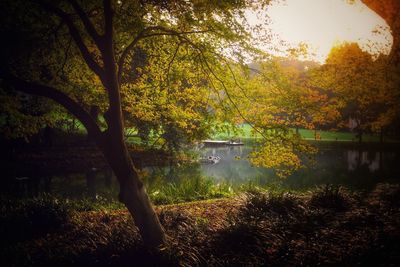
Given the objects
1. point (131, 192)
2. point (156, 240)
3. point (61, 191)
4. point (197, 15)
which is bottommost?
point (61, 191)

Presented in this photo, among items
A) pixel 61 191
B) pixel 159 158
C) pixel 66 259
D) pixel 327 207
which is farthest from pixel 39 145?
pixel 327 207

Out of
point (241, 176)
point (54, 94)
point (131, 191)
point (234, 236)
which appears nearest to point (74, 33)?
point (54, 94)

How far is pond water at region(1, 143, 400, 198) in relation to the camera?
19.0m

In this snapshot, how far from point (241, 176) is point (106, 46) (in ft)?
74.7

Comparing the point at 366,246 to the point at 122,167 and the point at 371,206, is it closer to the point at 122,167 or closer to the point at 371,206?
the point at 371,206

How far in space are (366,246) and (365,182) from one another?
14509mm

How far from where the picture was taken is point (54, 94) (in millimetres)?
6883

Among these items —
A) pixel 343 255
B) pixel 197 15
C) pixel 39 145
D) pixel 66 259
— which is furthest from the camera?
pixel 39 145

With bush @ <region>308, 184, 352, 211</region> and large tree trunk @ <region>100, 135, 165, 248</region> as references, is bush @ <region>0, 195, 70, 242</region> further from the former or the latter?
bush @ <region>308, 184, 352, 211</region>

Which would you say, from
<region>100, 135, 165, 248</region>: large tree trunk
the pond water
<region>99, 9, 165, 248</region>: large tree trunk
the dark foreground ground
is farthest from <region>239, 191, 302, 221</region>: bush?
the pond water

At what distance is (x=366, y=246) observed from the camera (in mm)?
6203

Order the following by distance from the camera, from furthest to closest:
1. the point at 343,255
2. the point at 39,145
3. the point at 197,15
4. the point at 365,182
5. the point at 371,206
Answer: the point at 39,145 < the point at 365,182 < the point at 371,206 < the point at 197,15 < the point at 343,255

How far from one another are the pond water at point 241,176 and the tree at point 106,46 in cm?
507

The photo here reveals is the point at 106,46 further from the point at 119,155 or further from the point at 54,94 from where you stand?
the point at 119,155
